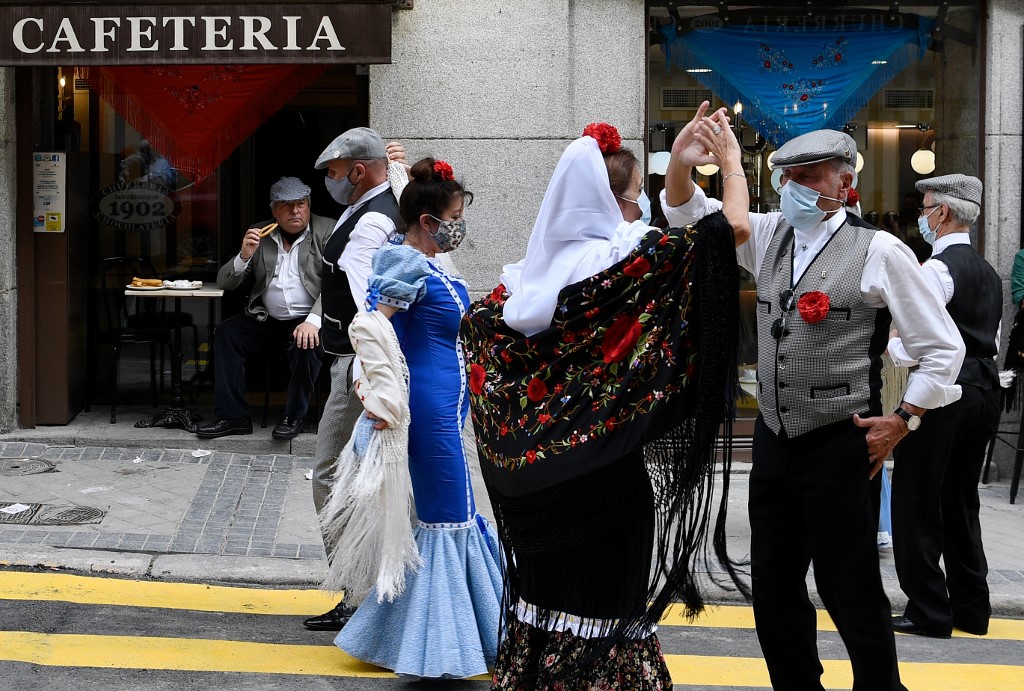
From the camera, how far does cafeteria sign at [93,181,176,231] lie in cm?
1077

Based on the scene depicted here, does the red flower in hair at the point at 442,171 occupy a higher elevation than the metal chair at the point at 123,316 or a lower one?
higher

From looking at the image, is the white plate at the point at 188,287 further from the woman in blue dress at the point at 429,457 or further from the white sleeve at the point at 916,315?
the white sleeve at the point at 916,315

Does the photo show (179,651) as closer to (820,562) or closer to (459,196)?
(459,196)

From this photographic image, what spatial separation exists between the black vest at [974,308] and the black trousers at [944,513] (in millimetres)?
88

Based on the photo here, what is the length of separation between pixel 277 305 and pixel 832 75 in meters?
4.46

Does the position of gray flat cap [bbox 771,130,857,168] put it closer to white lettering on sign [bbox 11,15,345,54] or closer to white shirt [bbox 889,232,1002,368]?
white shirt [bbox 889,232,1002,368]

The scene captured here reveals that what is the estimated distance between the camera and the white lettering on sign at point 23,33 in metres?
9.29

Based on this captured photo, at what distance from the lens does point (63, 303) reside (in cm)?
1018

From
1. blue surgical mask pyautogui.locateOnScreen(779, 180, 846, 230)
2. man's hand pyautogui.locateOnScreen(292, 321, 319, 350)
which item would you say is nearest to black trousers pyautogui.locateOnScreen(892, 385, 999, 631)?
blue surgical mask pyautogui.locateOnScreen(779, 180, 846, 230)

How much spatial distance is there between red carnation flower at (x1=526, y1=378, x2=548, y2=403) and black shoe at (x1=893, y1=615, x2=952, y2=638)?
3076 mm

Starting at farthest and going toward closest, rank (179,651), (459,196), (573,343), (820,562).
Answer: (179,651), (459,196), (820,562), (573,343)

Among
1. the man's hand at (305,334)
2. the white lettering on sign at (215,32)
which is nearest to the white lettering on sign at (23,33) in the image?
the white lettering on sign at (215,32)

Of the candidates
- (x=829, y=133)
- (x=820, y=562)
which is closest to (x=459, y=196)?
(x=829, y=133)

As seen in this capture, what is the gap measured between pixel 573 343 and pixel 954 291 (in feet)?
9.93
